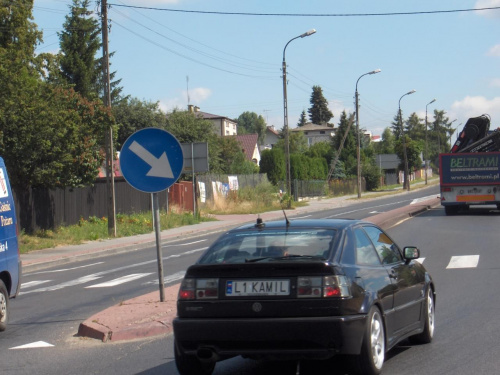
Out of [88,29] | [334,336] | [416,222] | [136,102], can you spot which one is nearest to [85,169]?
[416,222]

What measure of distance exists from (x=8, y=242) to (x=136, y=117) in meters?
54.4

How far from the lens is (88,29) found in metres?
58.7

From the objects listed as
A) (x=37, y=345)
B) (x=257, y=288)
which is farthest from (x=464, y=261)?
(x=257, y=288)

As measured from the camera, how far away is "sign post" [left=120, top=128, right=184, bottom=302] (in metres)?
9.89

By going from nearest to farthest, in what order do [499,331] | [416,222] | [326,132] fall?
[499,331]
[416,222]
[326,132]

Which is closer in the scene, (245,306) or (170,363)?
(245,306)

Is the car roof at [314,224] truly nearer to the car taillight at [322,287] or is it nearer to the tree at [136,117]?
the car taillight at [322,287]

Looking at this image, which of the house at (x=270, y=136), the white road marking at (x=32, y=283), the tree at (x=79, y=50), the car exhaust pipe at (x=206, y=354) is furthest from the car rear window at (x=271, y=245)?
the house at (x=270, y=136)

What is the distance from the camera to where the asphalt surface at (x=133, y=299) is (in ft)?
28.5

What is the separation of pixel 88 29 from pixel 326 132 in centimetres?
8532

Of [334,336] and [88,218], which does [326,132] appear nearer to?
[88,218]

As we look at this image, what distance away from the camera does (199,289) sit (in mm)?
6156

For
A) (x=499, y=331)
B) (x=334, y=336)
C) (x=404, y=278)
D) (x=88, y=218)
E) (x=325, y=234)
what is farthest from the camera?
(x=88, y=218)

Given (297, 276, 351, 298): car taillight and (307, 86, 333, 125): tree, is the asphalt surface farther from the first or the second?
(307, 86, 333, 125): tree
